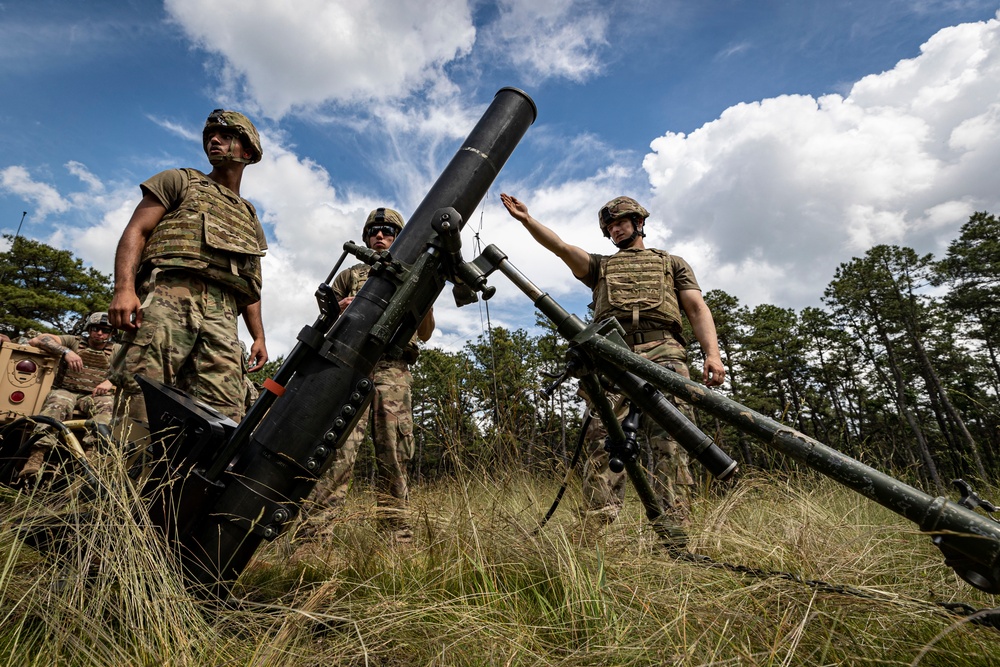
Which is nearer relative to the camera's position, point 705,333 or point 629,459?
point 629,459

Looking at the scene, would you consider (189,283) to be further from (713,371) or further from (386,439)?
(713,371)

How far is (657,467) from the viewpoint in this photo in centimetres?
367

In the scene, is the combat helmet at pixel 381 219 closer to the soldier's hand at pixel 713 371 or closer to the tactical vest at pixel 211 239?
the tactical vest at pixel 211 239

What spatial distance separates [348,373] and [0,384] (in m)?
6.56

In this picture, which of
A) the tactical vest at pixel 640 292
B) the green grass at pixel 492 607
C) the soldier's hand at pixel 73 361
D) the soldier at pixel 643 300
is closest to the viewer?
the green grass at pixel 492 607

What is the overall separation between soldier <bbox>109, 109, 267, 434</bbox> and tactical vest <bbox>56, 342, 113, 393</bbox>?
5.07 meters

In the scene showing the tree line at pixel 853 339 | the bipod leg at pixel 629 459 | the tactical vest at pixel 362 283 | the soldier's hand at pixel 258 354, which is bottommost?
the soldier's hand at pixel 258 354

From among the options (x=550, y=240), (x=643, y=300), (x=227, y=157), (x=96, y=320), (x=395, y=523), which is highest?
(x=550, y=240)

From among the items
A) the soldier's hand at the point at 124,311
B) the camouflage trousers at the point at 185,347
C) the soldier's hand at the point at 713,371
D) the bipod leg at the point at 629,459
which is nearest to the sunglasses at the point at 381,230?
the camouflage trousers at the point at 185,347

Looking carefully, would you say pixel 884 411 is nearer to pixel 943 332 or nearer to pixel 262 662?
pixel 943 332

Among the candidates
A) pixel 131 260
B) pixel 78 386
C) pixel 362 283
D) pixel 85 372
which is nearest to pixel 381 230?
pixel 362 283

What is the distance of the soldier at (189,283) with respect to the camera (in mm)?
2834

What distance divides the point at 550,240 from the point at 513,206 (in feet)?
1.86

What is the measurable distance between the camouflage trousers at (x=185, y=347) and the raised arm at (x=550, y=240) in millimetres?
2146
